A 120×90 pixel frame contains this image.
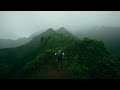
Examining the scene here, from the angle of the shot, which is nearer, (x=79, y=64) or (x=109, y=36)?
(x=79, y=64)

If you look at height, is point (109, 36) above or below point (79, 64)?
above

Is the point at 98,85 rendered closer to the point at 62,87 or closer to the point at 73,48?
the point at 62,87

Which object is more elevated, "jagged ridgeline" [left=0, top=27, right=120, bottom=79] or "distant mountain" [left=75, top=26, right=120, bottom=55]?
"distant mountain" [left=75, top=26, right=120, bottom=55]

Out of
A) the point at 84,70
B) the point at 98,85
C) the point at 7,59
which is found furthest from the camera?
the point at 7,59

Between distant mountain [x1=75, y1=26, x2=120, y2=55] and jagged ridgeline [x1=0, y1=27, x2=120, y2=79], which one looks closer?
jagged ridgeline [x1=0, y1=27, x2=120, y2=79]

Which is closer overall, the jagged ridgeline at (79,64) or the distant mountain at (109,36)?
the jagged ridgeline at (79,64)

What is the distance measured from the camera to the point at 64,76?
51.1ft

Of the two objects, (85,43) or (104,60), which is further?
(85,43)

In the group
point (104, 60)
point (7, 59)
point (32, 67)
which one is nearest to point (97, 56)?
point (104, 60)

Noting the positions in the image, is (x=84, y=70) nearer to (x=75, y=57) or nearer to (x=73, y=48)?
(x=75, y=57)

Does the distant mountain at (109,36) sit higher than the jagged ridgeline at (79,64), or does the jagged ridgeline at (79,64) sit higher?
the distant mountain at (109,36)
